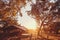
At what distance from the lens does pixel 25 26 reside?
2.21 m

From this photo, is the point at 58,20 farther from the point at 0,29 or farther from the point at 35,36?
the point at 0,29

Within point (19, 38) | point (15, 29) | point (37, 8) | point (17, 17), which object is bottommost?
point (19, 38)

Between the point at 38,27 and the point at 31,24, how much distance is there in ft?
0.39

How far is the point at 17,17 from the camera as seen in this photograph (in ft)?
7.36

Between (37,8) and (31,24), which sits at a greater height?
(37,8)

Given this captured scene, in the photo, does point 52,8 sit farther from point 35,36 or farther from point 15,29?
point 15,29

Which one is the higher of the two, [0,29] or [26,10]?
[26,10]

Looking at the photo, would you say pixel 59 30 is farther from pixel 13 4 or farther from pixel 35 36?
pixel 13 4

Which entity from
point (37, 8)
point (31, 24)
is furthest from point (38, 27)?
point (37, 8)

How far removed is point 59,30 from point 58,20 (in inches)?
6.1

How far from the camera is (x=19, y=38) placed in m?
2.20

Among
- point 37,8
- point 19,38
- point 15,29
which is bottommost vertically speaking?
point 19,38

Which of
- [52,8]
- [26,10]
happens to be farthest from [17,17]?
[52,8]

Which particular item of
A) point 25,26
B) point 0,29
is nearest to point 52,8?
point 25,26
